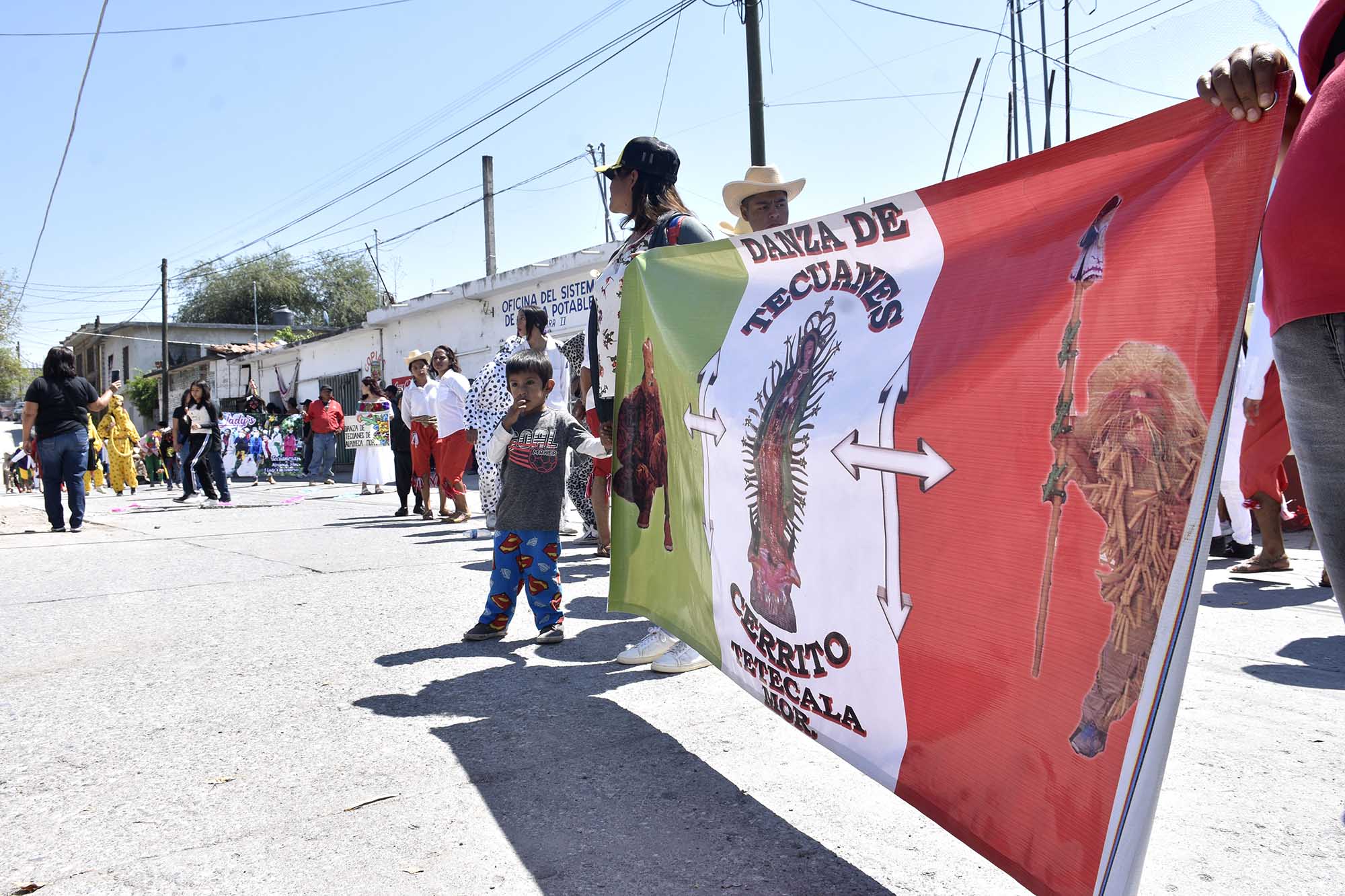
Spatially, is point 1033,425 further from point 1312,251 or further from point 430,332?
point 430,332

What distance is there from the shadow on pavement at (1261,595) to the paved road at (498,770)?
0.16ft

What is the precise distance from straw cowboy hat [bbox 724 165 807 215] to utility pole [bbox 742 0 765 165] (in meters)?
5.75

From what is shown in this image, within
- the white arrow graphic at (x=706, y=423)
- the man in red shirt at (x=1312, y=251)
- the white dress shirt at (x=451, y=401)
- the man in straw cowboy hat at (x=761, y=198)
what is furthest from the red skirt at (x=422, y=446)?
the man in red shirt at (x=1312, y=251)

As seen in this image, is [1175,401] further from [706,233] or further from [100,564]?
[100,564]

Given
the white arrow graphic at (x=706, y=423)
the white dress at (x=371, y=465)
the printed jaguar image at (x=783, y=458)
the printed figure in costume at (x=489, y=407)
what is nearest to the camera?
the printed jaguar image at (x=783, y=458)

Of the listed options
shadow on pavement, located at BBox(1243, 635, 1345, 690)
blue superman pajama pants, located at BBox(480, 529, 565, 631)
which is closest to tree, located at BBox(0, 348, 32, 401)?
blue superman pajama pants, located at BBox(480, 529, 565, 631)

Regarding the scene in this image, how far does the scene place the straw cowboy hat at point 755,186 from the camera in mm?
5926

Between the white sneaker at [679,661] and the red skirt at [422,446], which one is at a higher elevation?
the red skirt at [422,446]

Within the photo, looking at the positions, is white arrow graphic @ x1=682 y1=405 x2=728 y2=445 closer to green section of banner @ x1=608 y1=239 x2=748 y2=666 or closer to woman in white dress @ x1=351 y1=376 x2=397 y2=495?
green section of banner @ x1=608 y1=239 x2=748 y2=666

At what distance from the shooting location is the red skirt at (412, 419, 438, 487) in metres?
10.6

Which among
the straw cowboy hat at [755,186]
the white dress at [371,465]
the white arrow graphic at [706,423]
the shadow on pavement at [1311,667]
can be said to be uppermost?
the straw cowboy hat at [755,186]

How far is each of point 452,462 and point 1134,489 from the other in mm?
9174

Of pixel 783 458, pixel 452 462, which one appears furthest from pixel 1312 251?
pixel 452 462

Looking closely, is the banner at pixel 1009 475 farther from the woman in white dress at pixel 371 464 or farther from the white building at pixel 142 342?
the white building at pixel 142 342
